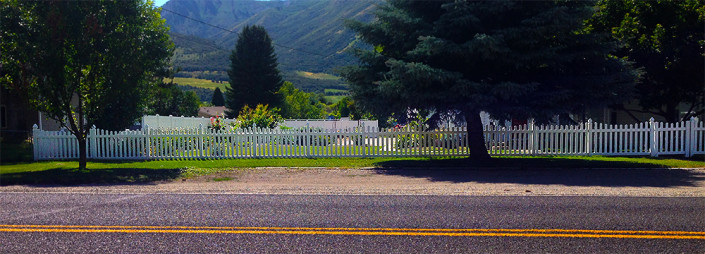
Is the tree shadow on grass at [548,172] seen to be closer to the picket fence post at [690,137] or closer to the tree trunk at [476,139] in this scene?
the tree trunk at [476,139]

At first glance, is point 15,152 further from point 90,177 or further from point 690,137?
point 690,137

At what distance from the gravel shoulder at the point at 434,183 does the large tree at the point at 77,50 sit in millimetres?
3492

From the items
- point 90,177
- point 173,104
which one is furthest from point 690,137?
point 173,104

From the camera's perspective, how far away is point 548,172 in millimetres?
13336

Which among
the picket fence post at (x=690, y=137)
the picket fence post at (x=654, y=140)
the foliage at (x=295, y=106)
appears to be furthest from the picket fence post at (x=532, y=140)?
the foliage at (x=295, y=106)

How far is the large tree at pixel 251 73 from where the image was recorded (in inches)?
2318

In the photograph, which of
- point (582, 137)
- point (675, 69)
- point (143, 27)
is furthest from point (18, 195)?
point (675, 69)

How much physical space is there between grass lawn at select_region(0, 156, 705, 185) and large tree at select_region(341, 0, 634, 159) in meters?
1.43

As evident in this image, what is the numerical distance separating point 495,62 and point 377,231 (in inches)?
354

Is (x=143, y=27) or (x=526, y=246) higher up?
(x=143, y=27)

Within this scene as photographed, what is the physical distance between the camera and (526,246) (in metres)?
5.92

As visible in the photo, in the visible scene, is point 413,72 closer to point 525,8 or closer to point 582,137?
point 525,8

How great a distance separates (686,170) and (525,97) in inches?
170

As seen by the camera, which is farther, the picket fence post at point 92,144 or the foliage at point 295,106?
the foliage at point 295,106
